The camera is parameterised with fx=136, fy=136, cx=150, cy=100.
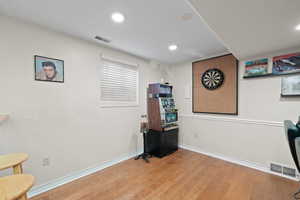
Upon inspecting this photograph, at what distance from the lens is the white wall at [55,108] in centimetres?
178

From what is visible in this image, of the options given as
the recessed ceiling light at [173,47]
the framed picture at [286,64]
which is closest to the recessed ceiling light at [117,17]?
the recessed ceiling light at [173,47]

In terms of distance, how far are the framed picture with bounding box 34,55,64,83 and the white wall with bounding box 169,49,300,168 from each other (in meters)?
3.11

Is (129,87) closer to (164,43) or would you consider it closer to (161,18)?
(164,43)

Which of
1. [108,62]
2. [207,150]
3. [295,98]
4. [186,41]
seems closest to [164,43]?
[186,41]

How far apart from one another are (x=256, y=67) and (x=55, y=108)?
12.0 feet

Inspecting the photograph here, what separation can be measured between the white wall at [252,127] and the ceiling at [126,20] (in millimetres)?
1209

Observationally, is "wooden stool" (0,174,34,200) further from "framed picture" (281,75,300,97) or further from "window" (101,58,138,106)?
"framed picture" (281,75,300,97)

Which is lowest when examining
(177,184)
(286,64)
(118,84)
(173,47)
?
(177,184)

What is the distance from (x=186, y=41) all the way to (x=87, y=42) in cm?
181

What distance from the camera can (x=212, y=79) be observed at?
10.6 feet

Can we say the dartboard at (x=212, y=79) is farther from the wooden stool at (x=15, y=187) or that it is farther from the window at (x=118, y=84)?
the wooden stool at (x=15, y=187)

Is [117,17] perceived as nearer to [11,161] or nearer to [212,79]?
[11,161]

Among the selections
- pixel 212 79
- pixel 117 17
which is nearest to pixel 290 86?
pixel 212 79

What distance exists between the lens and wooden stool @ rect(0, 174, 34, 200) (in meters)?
0.92
